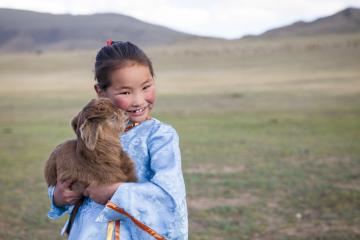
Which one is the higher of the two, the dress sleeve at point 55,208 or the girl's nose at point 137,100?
the girl's nose at point 137,100

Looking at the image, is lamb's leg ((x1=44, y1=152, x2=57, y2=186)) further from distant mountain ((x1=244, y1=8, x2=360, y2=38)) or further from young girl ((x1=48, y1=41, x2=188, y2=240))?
distant mountain ((x1=244, y1=8, x2=360, y2=38))

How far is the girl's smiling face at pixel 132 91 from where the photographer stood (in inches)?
102

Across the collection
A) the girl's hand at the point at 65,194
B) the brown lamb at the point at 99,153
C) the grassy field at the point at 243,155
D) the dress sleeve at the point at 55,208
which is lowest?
the grassy field at the point at 243,155

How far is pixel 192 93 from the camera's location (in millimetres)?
25922

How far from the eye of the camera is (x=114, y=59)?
262 cm

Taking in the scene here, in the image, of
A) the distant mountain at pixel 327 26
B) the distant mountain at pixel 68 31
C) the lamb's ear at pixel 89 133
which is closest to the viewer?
the lamb's ear at pixel 89 133

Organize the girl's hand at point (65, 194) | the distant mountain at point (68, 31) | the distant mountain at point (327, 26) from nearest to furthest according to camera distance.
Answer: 1. the girl's hand at point (65, 194)
2. the distant mountain at point (327, 26)
3. the distant mountain at point (68, 31)

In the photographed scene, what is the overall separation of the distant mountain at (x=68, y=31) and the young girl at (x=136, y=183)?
396 feet

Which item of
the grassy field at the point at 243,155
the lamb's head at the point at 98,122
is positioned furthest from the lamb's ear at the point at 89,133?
the grassy field at the point at 243,155

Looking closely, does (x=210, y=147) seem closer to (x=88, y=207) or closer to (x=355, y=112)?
(x=355, y=112)

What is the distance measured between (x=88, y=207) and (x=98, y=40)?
134 metres

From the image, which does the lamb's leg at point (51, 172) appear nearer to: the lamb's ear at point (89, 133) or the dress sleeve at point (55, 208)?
the dress sleeve at point (55, 208)

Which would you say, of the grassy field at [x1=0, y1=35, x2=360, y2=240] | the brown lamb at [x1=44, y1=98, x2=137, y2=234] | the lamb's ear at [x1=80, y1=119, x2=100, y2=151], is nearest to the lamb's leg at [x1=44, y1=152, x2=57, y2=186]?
the brown lamb at [x1=44, y1=98, x2=137, y2=234]

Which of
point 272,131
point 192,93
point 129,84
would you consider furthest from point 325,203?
point 192,93
